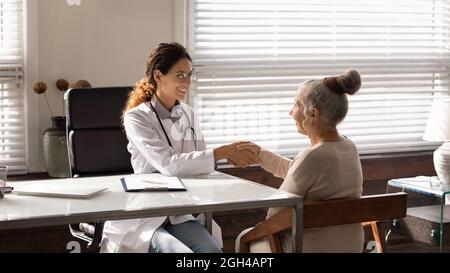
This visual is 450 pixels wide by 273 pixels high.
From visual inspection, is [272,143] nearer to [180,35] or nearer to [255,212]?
[255,212]

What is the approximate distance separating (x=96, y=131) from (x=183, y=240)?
2.67ft

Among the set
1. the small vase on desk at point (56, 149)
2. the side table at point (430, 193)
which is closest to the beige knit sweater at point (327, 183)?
the side table at point (430, 193)

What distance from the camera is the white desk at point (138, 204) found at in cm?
235

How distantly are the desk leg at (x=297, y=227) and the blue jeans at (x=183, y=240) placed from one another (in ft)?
1.34

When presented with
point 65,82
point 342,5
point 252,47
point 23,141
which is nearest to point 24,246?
point 23,141

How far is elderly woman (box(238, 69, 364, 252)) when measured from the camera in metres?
2.74

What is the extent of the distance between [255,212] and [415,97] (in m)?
1.41

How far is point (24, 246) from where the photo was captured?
12.9ft

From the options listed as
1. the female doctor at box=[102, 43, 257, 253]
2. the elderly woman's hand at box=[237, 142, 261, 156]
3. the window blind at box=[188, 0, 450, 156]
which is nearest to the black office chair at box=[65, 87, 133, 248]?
the female doctor at box=[102, 43, 257, 253]

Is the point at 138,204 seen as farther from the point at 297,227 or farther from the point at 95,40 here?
the point at 95,40

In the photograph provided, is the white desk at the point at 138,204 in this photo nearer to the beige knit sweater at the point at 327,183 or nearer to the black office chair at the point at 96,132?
the beige knit sweater at the point at 327,183

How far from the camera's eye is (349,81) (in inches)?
109

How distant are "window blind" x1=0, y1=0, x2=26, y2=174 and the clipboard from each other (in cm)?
124

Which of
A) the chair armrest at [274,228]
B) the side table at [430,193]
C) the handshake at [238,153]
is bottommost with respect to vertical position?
the side table at [430,193]
